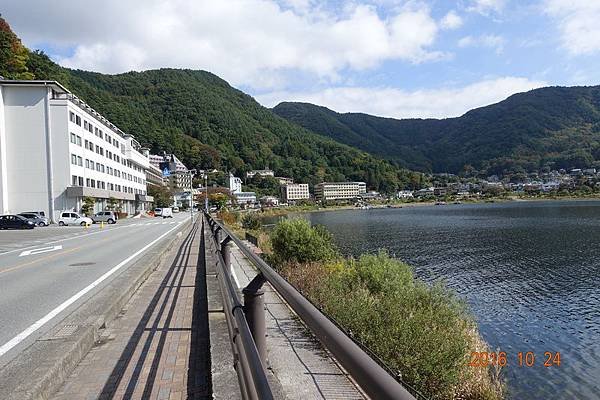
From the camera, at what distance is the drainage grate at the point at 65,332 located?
17.2 feet

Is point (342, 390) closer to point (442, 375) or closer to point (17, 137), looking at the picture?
point (442, 375)

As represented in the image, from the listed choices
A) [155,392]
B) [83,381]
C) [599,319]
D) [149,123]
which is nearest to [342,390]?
[155,392]

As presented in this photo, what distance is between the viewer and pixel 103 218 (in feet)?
163

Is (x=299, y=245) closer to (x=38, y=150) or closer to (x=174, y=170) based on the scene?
(x=38, y=150)

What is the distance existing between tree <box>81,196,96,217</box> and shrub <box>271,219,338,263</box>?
39.1m

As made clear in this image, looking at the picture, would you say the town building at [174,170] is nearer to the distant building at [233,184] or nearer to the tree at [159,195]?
the distant building at [233,184]

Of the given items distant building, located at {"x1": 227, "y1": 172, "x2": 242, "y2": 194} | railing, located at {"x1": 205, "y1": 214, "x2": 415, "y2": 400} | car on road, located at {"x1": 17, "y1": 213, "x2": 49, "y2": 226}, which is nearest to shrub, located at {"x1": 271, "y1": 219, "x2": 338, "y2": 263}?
railing, located at {"x1": 205, "y1": 214, "x2": 415, "y2": 400}

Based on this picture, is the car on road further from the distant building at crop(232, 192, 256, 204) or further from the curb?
the distant building at crop(232, 192, 256, 204)

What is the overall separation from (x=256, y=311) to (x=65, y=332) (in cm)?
368

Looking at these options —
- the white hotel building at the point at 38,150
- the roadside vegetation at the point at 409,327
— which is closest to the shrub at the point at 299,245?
the roadside vegetation at the point at 409,327

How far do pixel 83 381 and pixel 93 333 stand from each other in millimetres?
1218

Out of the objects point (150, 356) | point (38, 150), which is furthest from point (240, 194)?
point (150, 356)

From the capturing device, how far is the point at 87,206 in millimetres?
51969

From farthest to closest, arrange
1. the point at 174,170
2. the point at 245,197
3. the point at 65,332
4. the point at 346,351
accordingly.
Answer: the point at 245,197 → the point at 174,170 → the point at 65,332 → the point at 346,351
